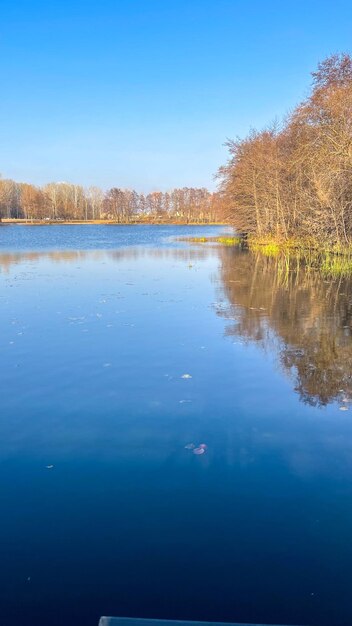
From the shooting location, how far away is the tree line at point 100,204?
107244mm

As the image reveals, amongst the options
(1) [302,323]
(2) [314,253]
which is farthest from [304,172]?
(1) [302,323]

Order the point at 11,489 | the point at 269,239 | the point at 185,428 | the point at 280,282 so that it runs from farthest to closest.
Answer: the point at 269,239
the point at 280,282
the point at 185,428
the point at 11,489

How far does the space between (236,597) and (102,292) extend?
12.9 metres

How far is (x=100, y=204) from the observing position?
135m

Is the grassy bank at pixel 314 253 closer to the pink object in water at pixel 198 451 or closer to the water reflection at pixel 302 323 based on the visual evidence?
the water reflection at pixel 302 323

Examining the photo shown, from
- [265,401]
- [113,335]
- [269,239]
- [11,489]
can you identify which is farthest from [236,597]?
[269,239]

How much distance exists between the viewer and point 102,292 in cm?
1531

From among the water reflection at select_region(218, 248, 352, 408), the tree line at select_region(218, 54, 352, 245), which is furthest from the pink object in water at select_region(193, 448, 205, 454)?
the tree line at select_region(218, 54, 352, 245)

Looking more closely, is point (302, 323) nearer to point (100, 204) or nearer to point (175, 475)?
point (175, 475)

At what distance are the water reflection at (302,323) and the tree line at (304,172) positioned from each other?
12.3 ft

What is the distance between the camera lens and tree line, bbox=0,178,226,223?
107244 millimetres

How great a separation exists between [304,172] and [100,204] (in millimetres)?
118185

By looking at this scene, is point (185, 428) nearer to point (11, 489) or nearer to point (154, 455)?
point (154, 455)

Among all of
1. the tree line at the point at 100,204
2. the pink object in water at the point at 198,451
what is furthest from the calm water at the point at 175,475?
the tree line at the point at 100,204
